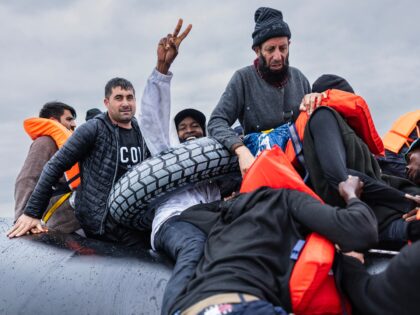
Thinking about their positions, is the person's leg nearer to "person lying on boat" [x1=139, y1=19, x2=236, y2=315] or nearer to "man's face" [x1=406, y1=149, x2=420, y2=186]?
"man's face" [x1=406, y1=149, x2=420, y2=186]

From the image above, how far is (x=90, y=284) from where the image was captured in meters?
3.21

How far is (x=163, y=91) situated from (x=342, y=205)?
1.77 metres

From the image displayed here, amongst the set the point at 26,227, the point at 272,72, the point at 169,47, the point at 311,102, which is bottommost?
the point at 26,227

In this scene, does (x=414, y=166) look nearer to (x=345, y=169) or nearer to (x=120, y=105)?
(x=345, y=169)

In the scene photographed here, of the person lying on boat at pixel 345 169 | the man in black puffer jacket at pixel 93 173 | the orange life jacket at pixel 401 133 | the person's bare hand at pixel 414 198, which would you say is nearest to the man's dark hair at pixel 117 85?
the man in black puffer jacket at pixel 93 173

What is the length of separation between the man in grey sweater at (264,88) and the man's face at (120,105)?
3.18 ft

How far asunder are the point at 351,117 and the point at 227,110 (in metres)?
1.03

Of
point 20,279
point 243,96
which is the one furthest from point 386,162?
point 20,279

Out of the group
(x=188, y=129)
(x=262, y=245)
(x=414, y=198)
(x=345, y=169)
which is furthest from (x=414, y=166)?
(x=188, y=129)

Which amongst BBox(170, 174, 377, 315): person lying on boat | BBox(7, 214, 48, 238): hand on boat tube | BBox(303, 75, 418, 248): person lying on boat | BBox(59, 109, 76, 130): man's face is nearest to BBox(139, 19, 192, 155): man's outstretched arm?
BBox(7, 214, 48, 238): hand on boat tube

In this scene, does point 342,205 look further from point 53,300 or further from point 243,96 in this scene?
point 53,300

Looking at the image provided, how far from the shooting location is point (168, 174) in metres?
3.59

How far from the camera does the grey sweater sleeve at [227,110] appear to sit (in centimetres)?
383

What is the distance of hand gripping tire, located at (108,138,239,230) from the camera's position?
3.60m
